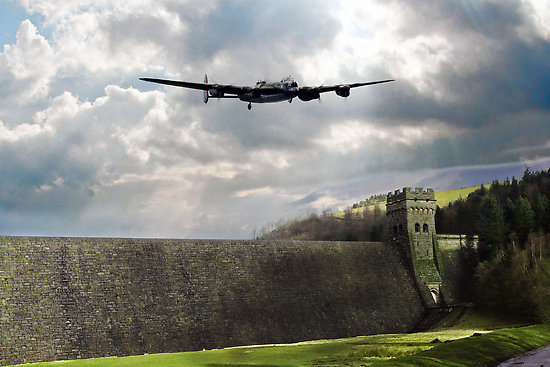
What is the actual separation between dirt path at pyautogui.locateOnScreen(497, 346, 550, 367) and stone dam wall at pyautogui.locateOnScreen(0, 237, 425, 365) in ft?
76.2

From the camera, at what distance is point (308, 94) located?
26797 mm

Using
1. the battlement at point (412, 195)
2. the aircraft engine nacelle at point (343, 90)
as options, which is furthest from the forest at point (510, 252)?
the aircraft engine nacelle at point (343, 90)

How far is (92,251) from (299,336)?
19.7 meters

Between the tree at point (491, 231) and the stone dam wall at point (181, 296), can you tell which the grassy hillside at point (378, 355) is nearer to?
the stone dam wall at point (181, 296)

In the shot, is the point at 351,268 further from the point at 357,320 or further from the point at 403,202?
the point at 403,202

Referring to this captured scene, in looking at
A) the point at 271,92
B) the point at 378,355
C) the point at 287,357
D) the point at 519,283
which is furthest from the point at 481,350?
the point at 519,283

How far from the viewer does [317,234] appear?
122375mm

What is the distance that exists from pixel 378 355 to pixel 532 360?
9.57 m

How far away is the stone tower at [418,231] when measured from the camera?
65.9m

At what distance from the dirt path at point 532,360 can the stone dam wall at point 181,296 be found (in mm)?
23215

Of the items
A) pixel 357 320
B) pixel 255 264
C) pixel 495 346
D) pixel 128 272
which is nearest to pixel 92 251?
pixel 128 272

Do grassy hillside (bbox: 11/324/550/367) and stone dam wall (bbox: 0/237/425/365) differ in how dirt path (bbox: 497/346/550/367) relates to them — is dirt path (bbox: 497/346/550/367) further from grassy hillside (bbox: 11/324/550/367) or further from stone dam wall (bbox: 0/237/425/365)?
stone dam wall (bbox: 0/237/425/365)

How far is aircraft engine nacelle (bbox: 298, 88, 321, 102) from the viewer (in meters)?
26.6

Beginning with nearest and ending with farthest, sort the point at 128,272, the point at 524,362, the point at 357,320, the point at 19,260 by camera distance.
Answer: the point at 524,362 → the point at 19,260 → the point at 128,272 → the point at 357,320
